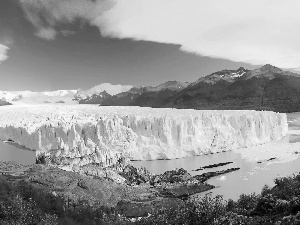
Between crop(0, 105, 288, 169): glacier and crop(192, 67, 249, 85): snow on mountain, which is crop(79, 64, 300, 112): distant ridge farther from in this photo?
crop(0, 105, 288, 169): glacier

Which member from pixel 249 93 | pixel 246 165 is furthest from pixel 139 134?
pixel 249 93

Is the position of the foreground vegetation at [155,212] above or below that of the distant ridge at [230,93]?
below

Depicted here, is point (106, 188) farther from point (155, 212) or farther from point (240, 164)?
point (240, 164)

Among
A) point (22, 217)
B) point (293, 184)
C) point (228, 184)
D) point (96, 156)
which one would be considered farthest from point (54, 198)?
point (228, 184)

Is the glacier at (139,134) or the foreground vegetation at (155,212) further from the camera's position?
the glacier at (139,134)

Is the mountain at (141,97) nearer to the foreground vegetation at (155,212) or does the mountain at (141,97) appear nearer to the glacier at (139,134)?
the glacier at (139,134)

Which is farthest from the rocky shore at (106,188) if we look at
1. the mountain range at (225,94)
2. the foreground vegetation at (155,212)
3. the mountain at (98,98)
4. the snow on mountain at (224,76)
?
the mountain at (98,98)
